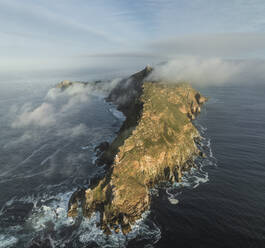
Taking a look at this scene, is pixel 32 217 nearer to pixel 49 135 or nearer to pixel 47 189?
pixel 47 189

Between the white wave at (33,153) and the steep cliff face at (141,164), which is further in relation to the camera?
the white wave at (33,153)

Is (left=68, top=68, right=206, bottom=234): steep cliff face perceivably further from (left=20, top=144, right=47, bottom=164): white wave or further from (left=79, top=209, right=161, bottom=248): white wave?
(left=20, top=144, right=47, bottom=164): white wave

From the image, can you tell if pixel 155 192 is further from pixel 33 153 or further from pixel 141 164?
pixel 33 153

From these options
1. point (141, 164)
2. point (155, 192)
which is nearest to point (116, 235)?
point (155, 192)

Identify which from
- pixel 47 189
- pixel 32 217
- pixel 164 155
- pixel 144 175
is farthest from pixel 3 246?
pixel 164 155

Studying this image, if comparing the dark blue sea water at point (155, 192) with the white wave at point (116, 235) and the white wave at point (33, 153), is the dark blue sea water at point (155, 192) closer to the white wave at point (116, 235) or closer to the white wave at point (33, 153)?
the white wave at point (116, 235)

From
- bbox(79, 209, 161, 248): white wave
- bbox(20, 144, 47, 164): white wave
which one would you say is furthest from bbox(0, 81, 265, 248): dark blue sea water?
bbox(20, 144, 47, 164): white wave

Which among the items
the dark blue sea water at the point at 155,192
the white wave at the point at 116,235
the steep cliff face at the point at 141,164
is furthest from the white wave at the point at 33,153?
the white wave at the point at 116,235
